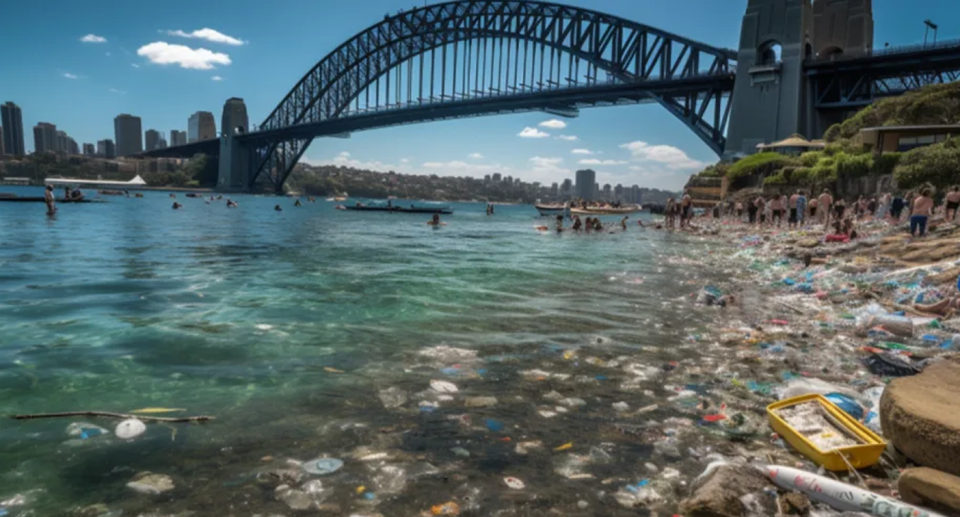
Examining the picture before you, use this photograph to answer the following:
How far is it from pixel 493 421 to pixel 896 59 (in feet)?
187

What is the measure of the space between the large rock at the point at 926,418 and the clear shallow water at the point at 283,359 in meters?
1.44

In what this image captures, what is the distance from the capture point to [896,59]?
4531cm

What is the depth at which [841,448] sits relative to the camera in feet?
9.95

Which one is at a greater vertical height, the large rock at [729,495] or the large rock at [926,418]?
the large rock at [926,418]

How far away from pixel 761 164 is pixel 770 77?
689 inches

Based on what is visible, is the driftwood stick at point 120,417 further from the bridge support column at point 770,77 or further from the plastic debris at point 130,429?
the bridge support column at point 770,77

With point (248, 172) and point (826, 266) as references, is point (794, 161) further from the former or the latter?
point (248, 172)

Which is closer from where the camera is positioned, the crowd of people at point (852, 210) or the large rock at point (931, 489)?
the large rock at point (931, 489)

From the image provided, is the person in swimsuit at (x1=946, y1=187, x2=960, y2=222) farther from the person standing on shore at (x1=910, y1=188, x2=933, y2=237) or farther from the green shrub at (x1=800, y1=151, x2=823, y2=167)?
the green shrub at (x1=800, y1=151, x2=823, y2=167)

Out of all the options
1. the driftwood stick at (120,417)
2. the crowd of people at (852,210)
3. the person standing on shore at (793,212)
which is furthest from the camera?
the person standing on shore at (793,212)

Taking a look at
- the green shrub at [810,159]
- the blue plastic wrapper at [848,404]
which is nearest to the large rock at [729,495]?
the blue plastic wrapper at [848,404]

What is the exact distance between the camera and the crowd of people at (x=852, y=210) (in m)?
12.7

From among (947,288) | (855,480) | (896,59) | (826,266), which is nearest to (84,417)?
(855,480)

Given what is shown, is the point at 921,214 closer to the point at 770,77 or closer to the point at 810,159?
the point at 810,159
